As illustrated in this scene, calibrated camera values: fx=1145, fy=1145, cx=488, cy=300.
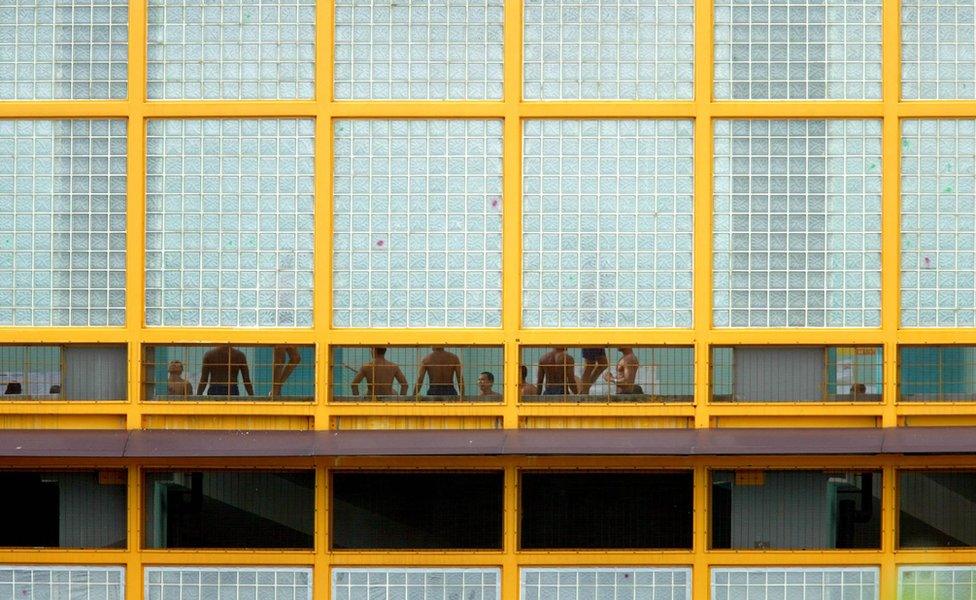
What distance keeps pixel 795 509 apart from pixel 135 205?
18.8 feet

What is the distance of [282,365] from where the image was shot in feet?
29.7

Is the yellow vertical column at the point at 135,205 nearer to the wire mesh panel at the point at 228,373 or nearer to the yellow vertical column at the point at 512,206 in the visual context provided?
the wire mesh panel at the point at 228,373

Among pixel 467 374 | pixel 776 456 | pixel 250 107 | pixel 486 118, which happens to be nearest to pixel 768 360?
pixel 776 456

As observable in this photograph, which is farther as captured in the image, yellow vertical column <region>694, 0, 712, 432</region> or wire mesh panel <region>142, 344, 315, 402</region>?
wire mesh panel <region>142, 344, 315, 402</region>

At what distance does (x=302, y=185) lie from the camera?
9.02 metres

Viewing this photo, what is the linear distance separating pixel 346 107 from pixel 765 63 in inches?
130

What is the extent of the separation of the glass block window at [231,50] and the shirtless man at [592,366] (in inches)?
119

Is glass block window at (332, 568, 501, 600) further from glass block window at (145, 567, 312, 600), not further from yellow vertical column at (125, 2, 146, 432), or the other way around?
yellow vertical column at (125, 2, 146, 432)

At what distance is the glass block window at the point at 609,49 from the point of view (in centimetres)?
900

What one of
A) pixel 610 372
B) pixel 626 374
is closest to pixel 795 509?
pixel 626 374

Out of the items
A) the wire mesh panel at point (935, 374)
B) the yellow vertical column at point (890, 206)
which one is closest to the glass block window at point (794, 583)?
the yellow vertical column at point (890, 206)

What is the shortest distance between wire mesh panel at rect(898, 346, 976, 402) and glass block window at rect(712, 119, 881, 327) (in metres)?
0.44

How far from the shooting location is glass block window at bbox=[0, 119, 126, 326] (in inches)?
356

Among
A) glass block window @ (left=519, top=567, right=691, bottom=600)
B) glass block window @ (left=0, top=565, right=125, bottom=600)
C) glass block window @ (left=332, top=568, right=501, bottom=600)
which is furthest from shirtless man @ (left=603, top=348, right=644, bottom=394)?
glass block window @ (left=0, top=565, right=125, bottom=600)
